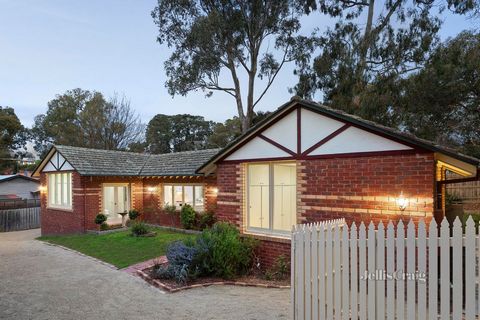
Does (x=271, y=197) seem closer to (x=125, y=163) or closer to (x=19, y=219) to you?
(x=125, y=163)

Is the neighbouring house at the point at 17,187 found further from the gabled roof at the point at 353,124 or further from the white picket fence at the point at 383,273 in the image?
the white picket fence at the point at 383,273

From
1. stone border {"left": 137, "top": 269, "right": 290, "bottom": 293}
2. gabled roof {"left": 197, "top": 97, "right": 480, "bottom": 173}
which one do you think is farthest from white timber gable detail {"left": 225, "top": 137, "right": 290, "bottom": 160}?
stone border {"left": 137, "top": 269, "right": 290, "bottom": 293}

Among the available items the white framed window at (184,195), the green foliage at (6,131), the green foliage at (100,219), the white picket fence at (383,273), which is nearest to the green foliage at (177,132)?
the green foliage at (6,131)

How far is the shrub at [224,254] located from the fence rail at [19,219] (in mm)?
21255

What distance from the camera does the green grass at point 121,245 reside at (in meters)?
11.7

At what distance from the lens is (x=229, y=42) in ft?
78.5

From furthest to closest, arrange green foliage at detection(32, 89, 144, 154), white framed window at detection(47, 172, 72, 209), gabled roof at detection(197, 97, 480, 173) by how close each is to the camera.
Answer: green foliage at detection(32, 89, 144, 154)
white framed window at detection(47, 172, 72, 209)
gabled roof at detection(197, 97, 480, 173)

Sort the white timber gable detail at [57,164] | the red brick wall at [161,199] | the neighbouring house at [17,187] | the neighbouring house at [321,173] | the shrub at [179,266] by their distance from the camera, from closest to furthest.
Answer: the neighbouring house at [321,173] → the shrub at [179,266] → the red brick wall at [161,199] → the white timber gable detail at [57,164] → the neighbouring house at [17,187]

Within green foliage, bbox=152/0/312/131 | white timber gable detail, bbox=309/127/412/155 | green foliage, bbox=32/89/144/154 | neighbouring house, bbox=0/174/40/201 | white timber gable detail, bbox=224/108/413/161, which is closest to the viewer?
white timber gable detail, bbox=309/127/412/155

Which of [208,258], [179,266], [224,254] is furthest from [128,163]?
[224,254]

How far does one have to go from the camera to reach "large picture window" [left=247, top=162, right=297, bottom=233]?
9.41 metres

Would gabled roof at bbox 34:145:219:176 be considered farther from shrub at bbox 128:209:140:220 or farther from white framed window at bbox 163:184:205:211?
shrub at bbox 128:209:140:220

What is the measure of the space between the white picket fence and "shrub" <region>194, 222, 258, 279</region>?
3868 millimetres

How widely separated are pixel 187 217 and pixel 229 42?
13760mm
